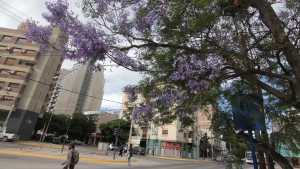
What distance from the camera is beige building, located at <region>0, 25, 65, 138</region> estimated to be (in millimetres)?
44000

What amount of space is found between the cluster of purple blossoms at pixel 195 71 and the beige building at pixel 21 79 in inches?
1616

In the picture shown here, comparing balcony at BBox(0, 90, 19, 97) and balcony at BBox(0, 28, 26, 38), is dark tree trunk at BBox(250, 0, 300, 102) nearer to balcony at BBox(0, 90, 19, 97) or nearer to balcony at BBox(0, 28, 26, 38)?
balcony at BBox(0, 90, 19, 97)

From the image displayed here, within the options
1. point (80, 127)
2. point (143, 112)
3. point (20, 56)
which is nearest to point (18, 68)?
point (20, 56)

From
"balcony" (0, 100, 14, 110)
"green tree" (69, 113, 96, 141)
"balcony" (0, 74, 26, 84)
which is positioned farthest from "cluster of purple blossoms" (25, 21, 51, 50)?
"green tree" (69, 113, 96, 141)

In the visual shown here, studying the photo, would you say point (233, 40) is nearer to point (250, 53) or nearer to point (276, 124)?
point (250, 53)

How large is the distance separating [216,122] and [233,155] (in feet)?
1.93

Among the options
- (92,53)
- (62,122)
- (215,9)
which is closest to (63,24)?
(92,53)

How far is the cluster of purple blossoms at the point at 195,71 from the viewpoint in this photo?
15.5 feet

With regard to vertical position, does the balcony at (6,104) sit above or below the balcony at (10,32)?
below

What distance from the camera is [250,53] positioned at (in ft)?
17.1

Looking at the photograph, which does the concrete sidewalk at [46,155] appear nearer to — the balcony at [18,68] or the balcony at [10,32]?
the balcony at [18,68]

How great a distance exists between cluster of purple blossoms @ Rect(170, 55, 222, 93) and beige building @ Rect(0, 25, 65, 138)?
135ft

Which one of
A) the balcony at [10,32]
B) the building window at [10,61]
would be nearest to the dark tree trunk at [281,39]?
the building window at [10,61]

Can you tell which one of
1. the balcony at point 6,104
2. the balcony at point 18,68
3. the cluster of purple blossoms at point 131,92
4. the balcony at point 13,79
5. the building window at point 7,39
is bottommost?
the cluster of purple blossoms at point 131,92
